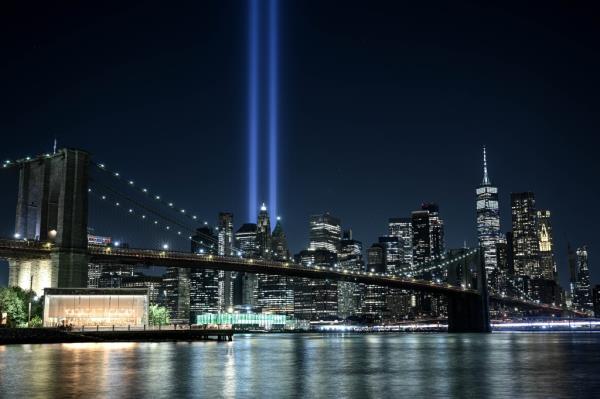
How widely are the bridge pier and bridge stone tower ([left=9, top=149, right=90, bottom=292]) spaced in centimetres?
7068

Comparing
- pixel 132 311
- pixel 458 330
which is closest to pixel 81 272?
pixel 132 311

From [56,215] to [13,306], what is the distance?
12167mm

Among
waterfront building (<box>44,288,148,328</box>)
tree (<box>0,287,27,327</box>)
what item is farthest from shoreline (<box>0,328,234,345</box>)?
tree (<box>0,287,27,327</box>)

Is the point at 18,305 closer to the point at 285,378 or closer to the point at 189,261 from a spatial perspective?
the point at 189,261

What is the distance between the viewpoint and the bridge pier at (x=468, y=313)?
396 feet

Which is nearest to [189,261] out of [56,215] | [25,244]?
[56,215]

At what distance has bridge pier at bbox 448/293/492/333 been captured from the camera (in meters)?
121

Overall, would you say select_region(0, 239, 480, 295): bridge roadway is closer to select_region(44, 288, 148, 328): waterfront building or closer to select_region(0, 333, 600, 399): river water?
select_region(44, 288, 148, 328): waterfront building

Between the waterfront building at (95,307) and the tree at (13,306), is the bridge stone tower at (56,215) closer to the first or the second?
the waterfront building at (95,307)

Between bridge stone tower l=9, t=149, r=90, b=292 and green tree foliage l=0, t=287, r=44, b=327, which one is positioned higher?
bridge stone tower l=9, t=149, r=90, b=292

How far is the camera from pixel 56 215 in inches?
3086

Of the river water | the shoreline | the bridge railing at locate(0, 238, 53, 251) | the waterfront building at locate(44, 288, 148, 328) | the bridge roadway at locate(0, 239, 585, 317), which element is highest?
the bridge railing at locate(0, 238, 53, 251)

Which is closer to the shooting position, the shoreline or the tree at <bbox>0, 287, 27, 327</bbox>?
the shoreline

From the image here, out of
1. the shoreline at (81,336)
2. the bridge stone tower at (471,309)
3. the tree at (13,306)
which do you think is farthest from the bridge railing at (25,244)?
the bridge stone tower at (471,309)
